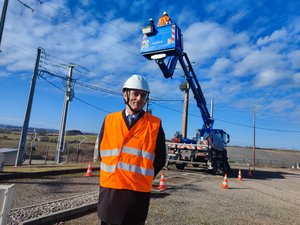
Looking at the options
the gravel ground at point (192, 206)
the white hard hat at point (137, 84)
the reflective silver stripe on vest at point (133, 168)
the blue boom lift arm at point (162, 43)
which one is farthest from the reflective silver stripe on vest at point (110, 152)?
the blue boom lift arm at point (162, 43)

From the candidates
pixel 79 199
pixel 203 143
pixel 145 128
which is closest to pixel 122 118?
pixel 145 128

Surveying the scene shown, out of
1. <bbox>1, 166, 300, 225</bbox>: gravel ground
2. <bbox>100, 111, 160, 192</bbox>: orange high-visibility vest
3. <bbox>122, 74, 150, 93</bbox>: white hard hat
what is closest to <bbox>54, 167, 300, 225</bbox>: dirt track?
<bbox>1, 166, 300, 225</bbox>: gravel ground

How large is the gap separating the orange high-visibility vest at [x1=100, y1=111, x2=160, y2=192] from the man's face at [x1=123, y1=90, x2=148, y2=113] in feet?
0.48

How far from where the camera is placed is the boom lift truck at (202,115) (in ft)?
44.8

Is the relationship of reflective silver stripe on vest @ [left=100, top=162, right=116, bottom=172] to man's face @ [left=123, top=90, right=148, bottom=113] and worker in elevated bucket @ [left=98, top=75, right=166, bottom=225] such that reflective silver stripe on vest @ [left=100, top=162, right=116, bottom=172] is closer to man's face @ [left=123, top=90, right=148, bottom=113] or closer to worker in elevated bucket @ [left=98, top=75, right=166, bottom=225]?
worker in elevated bucket @ [left=98, top=75, right=166, bottom=225]

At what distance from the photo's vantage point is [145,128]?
2705mm

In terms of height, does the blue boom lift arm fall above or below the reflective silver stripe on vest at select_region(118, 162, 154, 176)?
above

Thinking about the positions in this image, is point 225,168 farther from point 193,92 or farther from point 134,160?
point 134,160

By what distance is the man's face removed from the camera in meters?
2.85

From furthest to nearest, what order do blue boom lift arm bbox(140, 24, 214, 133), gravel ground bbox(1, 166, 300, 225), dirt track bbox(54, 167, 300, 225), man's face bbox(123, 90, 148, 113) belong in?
blue boom lift arm bbox(140, 24, 214, 133)
gravel ground bbox(1, 166, 300, 225)
dirt track bbox(54, 167, 300, 225)
man's face bbox(123, 90, 148, 113)

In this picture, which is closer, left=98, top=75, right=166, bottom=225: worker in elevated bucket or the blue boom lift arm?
left=98, top=75, right=166, bottom=225: worker in elevated bucket

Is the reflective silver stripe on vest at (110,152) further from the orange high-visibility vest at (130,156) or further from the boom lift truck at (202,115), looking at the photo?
the boom lift truck at (202,115)

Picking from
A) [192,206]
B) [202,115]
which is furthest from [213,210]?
[202,115]

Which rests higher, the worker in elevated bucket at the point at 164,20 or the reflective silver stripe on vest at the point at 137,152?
the worker in elevated bucket at the point at 164,20
